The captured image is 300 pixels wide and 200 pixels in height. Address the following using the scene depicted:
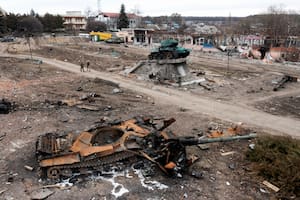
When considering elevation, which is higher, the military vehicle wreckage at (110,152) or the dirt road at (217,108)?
the military vehicle wreckage at (110,152)

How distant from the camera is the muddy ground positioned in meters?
8.24

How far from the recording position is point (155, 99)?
17625mm

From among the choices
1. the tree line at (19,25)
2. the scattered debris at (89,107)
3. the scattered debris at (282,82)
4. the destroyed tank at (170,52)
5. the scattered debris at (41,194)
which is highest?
the tree line at (19,25)

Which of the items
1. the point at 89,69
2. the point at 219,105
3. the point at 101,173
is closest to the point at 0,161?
the point at 101,173

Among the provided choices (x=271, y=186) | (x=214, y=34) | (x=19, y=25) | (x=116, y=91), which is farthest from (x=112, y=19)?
(x=271, y=186)

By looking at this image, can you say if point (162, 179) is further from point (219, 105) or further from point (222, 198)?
point (219, 105)

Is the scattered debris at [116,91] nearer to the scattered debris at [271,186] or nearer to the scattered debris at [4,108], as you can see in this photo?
the scattered debris at [4,108]

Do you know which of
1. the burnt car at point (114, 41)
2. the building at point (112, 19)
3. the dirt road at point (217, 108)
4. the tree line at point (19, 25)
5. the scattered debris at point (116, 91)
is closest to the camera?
the dirt road at point (217, 108)

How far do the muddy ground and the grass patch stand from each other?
1.08 feet

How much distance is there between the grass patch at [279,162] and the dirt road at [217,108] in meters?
2.91

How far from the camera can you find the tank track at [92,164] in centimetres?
866

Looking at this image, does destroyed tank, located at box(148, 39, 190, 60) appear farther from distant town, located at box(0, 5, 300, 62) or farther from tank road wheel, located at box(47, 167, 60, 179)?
distant town, located at box(0, 5, 300, 62)

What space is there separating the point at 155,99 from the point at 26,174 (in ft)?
31.8

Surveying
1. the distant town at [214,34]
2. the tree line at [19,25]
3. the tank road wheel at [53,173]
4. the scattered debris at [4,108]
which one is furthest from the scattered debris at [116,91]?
the tree line at [19,25]
